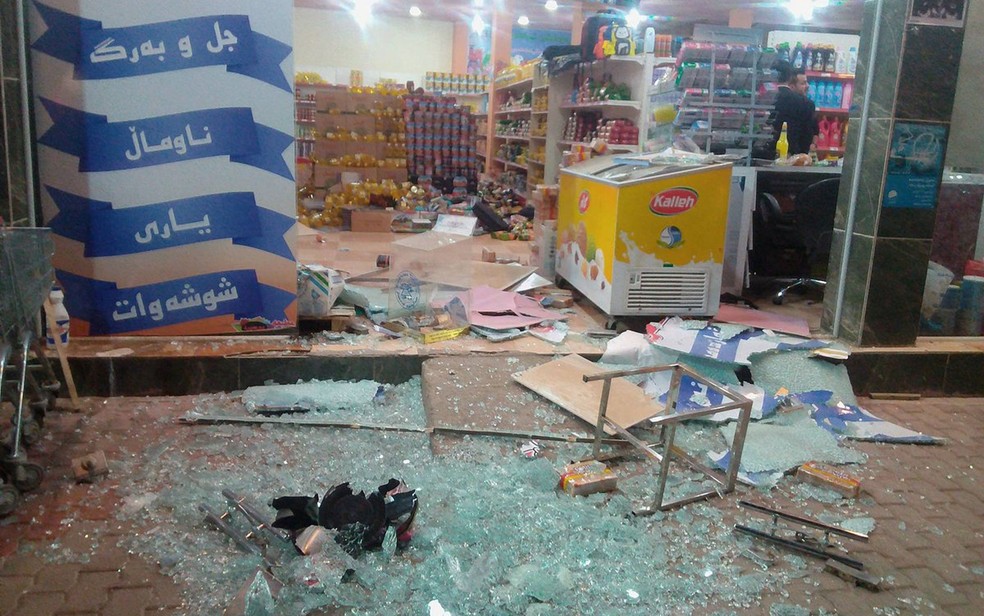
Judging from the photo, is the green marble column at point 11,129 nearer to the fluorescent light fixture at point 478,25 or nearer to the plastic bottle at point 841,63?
the plastic bottle at point 841,63

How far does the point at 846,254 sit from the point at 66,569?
384 centimetres

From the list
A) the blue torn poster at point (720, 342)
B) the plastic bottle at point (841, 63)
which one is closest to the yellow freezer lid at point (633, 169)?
the blue torn poster at point (720, 342)

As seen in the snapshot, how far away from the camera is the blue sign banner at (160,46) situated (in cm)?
354

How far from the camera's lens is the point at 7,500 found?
2.42 meters

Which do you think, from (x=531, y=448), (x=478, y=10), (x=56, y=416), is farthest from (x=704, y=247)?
(x=478, y=10)

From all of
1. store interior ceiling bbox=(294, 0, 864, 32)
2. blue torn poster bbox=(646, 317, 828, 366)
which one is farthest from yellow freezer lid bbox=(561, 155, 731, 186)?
store interior ceiling bbox=(294, 0, 864, 32)

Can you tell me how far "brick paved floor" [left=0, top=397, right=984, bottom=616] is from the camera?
6.89 feet

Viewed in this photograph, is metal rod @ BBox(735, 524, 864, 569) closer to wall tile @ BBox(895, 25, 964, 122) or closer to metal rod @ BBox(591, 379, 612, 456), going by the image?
metal rod @ BBox(591, 379, 612, 456)

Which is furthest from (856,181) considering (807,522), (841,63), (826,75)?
(841,63)

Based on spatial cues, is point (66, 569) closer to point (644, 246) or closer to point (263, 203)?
point (263, 203)

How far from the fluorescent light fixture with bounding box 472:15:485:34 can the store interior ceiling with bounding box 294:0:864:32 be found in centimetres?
11

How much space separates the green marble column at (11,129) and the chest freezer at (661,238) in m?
2.90

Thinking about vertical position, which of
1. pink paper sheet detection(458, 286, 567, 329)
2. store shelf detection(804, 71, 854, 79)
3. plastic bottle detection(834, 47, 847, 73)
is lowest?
pink paper sheet detection(458, 286, 567, 329)

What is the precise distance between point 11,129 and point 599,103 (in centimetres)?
590
